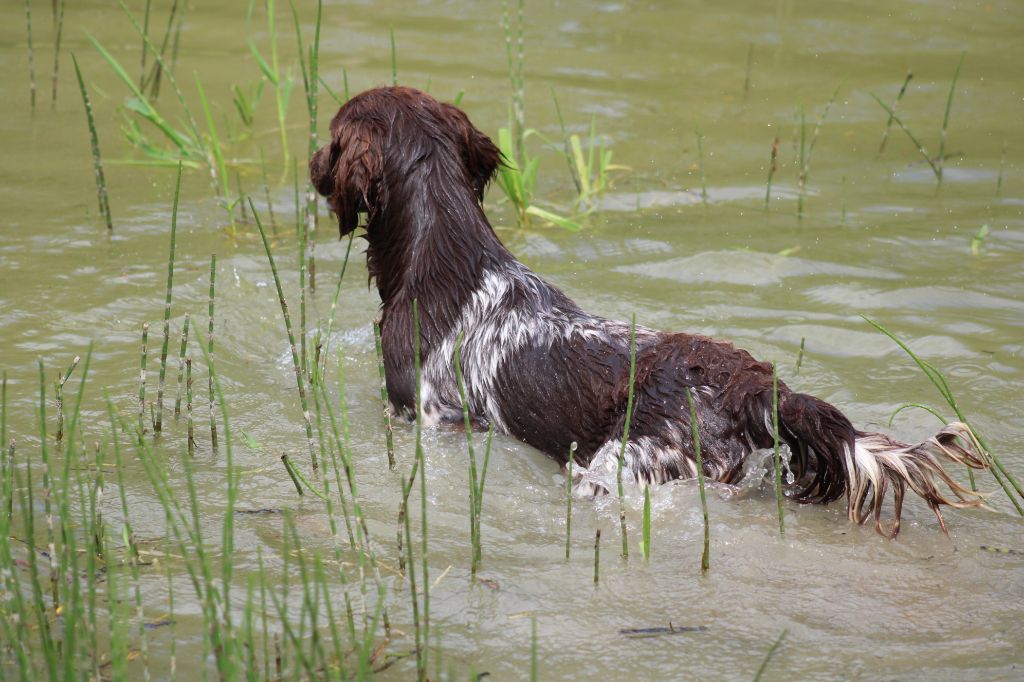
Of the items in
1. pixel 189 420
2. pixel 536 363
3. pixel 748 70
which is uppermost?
pixel 748 70

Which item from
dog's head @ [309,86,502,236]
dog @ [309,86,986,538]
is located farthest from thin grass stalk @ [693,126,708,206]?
dog's head @ [309,86,502,236]

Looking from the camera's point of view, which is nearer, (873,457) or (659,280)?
(873,457)

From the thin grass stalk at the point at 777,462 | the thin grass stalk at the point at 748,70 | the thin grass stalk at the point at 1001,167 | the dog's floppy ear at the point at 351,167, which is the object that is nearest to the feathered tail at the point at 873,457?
the thin grass stalk at the point at 777,462

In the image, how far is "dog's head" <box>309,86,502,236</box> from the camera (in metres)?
4.70

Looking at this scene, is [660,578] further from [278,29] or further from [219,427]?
[278,29]

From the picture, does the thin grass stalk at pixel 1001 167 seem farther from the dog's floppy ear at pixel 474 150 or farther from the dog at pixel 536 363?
the dog's floppy ear at pixel 474 150

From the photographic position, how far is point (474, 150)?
495 centimetres

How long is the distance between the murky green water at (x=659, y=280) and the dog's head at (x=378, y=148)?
0.86 metres

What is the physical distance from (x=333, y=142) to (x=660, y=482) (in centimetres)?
187

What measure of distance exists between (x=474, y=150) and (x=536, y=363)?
1.05 m

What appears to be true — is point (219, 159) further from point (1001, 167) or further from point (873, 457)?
point (1001, 167)

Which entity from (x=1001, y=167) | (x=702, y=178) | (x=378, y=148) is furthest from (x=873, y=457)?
(x=1001, y=167)

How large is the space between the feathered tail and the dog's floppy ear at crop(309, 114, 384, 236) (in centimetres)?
184

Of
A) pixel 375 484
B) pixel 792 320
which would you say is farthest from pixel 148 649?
pixel 792 320
